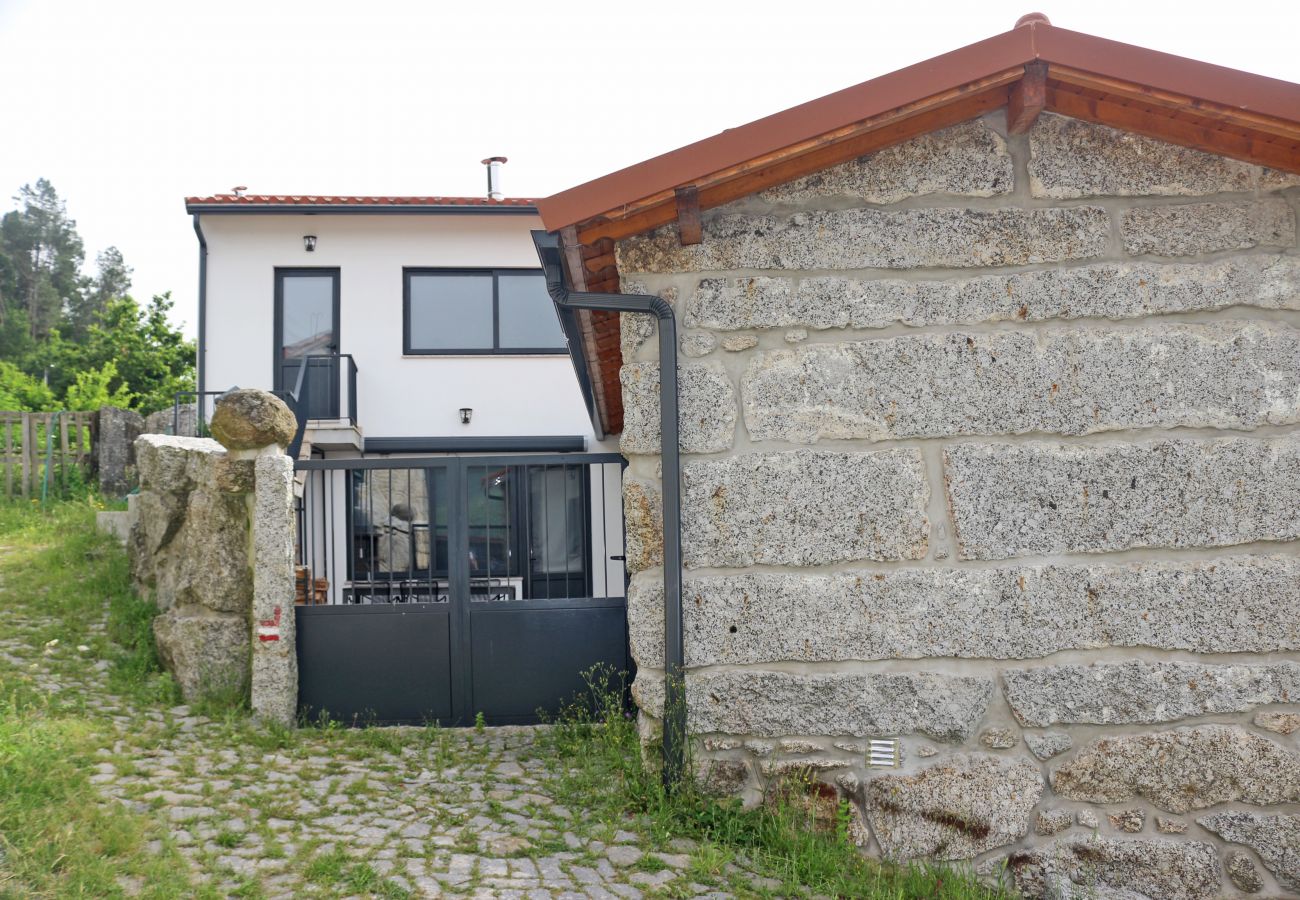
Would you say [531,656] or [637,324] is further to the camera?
[531,656]

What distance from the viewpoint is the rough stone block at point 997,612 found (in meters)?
4.21

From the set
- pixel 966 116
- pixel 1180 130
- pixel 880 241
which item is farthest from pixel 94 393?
pixel 1180 130

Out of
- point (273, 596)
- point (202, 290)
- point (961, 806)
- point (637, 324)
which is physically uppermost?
point (202, 290)

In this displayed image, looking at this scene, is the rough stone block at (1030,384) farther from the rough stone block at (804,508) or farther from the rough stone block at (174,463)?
the rough stone block at (174,463)

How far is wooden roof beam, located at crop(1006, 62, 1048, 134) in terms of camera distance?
4168 mm

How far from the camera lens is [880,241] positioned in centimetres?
442

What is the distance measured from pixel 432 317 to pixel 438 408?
1.26 meters

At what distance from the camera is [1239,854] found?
4.19 m

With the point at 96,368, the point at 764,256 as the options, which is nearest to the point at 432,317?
the point at 764,256

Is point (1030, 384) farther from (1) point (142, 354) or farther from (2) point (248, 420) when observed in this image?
(1) point (142, 354)

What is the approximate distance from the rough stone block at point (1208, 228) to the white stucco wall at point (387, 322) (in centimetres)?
866

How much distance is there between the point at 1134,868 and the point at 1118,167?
10.4 feet

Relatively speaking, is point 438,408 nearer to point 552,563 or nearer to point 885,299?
point 552,563

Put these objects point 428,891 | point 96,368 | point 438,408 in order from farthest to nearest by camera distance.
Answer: point 96,368
point 438,408
point 428,891
